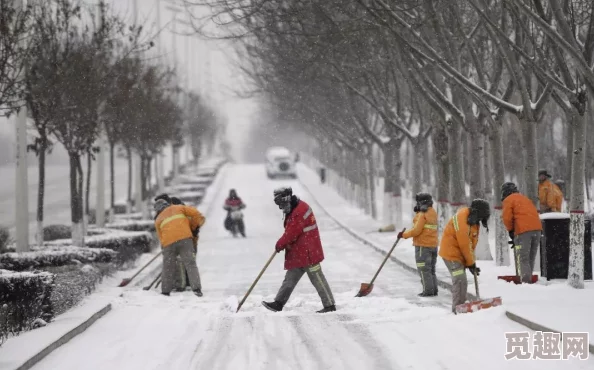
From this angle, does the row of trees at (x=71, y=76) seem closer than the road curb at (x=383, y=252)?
No

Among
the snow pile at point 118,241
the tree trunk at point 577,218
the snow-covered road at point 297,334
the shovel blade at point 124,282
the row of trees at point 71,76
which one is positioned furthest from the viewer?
the snow pile at point 118,241

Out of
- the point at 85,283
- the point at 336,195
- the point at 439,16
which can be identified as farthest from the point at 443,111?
the point at 336,195

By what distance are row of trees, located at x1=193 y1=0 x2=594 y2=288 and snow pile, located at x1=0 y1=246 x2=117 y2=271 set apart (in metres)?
4.80

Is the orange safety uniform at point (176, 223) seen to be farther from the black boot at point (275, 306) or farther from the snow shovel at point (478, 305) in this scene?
the snow shovel at point (478, 305)

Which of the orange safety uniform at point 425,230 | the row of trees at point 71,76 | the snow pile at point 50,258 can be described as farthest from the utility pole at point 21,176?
the orange safety uniform at point 425,230

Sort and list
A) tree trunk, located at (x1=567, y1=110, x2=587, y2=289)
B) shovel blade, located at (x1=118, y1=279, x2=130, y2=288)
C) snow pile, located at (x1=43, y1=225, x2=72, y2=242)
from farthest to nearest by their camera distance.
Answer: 1. snow pile, located at (x1=43, y1=225, x2=72, y2=242)
2. shovel blade, located at (x1=118, y1=279, x2=130, y2=288)
3. tree trunk, located at (x1=567, y1=110, x2=587, y2=289)

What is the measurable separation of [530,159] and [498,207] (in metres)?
1.77

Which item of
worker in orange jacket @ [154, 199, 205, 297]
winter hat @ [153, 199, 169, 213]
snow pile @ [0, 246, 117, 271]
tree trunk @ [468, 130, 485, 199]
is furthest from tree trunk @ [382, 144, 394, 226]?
worker in orange jacket @ [154, 199, 205, 297]

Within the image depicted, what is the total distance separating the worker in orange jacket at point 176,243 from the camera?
15.7m

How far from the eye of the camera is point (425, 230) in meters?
14.6

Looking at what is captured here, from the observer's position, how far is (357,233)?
101 ft

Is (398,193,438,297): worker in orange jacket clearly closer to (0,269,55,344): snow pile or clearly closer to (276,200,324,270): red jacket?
(276,200,324,270): red jacket

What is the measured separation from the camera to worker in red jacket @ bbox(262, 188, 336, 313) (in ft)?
42.5

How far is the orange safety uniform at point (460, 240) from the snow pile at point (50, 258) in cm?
755
